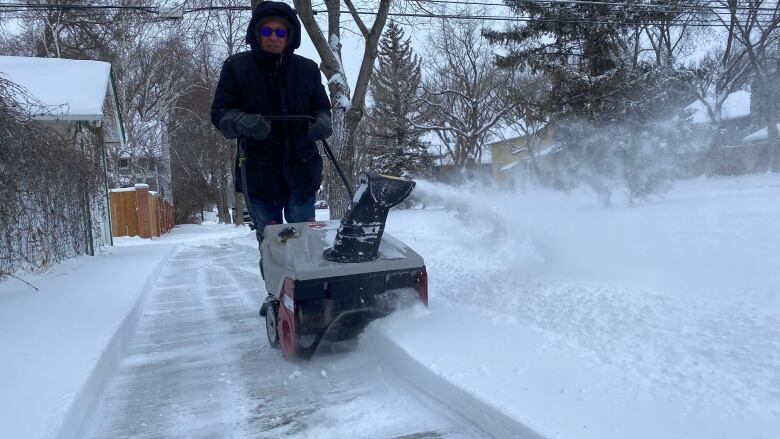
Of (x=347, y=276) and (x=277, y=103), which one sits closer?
(x=347, y=276)

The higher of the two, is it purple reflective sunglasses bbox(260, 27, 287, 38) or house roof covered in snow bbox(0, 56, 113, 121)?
house roof covered in snow bbox(0, 56, 113, 121)

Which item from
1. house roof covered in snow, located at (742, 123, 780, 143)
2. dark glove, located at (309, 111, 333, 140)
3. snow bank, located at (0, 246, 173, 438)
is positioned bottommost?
snow bank, located at (0, 246, 173, 438)

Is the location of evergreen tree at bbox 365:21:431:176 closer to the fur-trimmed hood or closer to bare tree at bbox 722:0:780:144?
bare tree at bbox 722:0:780:144

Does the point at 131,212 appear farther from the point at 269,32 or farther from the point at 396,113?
the point at 269,32

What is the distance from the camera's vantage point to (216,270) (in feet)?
30.5

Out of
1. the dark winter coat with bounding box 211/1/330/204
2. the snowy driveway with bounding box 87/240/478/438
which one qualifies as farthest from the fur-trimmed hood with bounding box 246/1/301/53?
the snowy driveway with bounding box 87/240/478/438

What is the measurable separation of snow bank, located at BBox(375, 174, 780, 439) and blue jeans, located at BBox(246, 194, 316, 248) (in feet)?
3.10

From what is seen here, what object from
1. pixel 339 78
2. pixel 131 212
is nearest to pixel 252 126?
pixel 339 78

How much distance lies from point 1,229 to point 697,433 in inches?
251

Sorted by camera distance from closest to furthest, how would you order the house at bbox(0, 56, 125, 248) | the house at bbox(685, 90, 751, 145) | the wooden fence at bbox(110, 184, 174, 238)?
1. the house at bbox(0, 56, 125, 248)
2. the wooden fence at bbox(110, 184, 174, 238)
3. the house at bbox(685, 90, 751, 145)

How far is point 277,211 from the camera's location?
446cm

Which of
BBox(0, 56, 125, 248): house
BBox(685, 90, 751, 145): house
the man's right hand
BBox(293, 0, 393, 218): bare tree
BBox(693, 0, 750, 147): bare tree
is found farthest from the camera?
BBox(685, 90, 751, 145): house

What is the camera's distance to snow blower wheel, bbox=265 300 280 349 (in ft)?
12.2

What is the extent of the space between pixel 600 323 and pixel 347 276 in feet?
4.96
